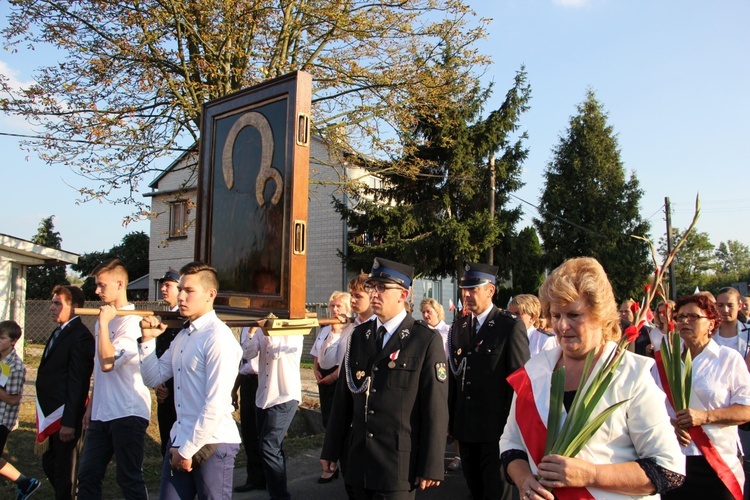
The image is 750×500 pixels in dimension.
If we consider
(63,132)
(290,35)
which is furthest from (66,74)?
(290,35)

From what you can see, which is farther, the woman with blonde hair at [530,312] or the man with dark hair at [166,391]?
the woman with blonde hair at [530,312]

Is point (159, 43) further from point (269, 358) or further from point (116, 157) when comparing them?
point (269, 358)

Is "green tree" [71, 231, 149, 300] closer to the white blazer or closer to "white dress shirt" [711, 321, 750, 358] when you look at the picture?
"white dress shirt" [711, 321, 750, 358]

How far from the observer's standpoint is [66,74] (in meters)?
11.4

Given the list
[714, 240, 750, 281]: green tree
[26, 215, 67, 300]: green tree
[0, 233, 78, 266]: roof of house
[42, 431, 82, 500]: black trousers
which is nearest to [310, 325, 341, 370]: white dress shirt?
[42, 431, 82, 500]: black trousers

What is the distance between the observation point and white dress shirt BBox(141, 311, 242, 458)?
143 inches

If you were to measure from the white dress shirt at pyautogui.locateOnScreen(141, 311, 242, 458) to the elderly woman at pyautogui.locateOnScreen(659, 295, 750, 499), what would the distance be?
9.05 ft

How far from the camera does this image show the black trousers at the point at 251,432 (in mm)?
6496

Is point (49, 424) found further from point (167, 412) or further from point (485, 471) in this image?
point (485, 471)

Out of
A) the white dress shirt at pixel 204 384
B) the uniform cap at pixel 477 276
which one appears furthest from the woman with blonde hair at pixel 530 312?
the white dress shirt at pixel 204 384

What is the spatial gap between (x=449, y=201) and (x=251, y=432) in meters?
17.1

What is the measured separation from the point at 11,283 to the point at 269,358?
1394 centimetres

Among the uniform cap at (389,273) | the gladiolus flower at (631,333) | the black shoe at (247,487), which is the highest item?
the uniform cap at (389,273)

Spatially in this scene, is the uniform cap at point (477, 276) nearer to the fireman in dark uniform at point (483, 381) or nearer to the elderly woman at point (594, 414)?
the fireman in dark uniform at point (483, 381)
